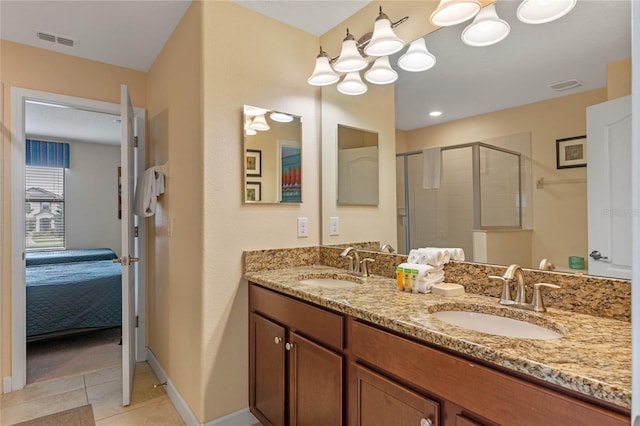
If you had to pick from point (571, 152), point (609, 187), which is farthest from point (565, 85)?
point (609, 187)

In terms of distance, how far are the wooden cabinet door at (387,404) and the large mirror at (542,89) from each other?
70 centimetres

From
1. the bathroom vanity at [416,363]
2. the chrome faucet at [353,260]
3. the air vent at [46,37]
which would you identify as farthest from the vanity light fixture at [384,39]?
the air vent at [46,37]

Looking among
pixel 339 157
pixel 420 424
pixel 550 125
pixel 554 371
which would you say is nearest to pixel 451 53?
pixel 550 125

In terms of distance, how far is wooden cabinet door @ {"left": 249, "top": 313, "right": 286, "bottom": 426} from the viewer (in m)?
1.69

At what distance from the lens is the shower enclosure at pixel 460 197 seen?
4.71ft

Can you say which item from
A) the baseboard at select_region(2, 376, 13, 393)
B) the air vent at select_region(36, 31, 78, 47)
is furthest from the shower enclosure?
the baseboard at select_region(2, 376, 13, 393)

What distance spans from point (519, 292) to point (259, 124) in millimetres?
1582

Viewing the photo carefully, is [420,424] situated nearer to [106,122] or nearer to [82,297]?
[82,297]

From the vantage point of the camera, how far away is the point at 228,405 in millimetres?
1923

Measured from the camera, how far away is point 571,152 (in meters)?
1.23

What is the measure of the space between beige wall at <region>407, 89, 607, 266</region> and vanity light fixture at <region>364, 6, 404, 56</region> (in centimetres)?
63

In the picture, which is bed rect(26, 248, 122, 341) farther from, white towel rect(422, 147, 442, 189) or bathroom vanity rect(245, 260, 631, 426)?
white towel rect(422, 147, 442, 189)

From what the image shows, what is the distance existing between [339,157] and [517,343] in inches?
64.4

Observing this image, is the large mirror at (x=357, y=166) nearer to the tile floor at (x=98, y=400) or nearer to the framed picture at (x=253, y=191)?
the framed picture at (x=253, y=191)
